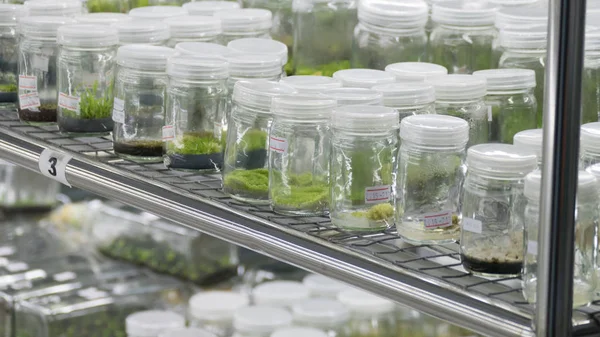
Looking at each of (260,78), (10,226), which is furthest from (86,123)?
(10,226)

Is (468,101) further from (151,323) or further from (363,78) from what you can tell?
(151,323)

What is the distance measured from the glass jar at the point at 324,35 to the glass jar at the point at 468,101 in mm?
421

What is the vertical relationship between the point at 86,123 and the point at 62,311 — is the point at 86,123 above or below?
above

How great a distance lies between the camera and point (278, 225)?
1514mm

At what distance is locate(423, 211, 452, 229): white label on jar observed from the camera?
142cm

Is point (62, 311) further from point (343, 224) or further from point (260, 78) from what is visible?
point (343, 224)

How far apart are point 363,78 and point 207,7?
597 mm

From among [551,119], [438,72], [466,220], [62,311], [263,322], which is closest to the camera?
[551,119]

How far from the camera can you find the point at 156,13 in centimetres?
207

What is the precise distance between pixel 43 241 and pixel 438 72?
1.87 metres

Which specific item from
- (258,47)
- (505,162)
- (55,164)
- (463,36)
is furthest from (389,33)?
(55,164)

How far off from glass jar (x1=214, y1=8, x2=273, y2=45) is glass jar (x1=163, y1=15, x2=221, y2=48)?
0.03 m

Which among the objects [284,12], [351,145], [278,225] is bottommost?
[278,225]

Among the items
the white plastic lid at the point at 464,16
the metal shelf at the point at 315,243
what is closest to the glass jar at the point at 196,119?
the metal shelf at the point at 315,243
